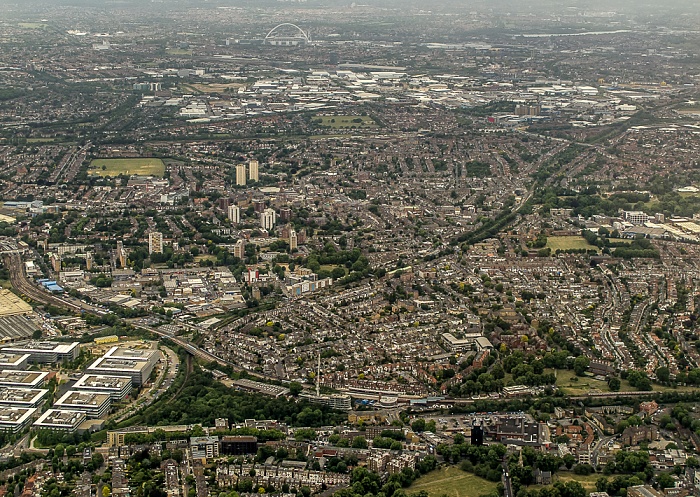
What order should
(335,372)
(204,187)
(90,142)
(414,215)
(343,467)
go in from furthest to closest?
(90,142) < (204,187) < (414,215) < (335,372) < (343,467)

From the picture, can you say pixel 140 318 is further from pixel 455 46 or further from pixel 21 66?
pixel 455 46

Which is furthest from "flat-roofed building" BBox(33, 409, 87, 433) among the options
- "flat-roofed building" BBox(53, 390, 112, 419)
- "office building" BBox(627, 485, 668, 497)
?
"office building" BBox(627, 485, 668, 497)

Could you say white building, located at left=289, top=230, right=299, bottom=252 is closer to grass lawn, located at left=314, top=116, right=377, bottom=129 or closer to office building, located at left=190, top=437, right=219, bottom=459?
office building, located at left=190, top=437, right=219, bottom=459

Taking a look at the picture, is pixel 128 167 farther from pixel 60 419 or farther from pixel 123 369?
pixel 60 419

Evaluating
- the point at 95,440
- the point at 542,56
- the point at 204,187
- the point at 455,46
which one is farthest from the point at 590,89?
the point at 95,440

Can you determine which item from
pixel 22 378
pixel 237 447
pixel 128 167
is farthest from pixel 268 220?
pixel 237 447
